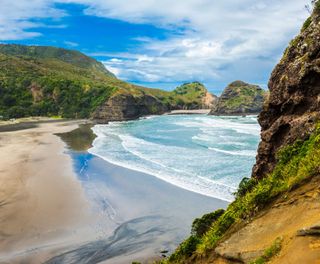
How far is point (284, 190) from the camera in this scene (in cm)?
910

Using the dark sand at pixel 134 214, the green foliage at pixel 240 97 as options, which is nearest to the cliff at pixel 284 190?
the dark sand at pixel 134 214

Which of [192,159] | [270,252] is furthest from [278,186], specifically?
[192,159]

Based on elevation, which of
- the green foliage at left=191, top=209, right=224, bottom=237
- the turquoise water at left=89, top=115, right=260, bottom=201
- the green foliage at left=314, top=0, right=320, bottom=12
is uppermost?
the green foliage at left=314, top=0, right=320, bottom=12

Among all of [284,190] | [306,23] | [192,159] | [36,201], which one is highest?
[306,23]

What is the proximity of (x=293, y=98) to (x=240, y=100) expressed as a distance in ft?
480

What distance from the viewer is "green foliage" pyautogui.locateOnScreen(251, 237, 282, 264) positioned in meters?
6.99

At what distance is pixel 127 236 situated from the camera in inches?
826

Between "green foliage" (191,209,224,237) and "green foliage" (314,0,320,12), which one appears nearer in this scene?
"green foliage" (191,209,224,237)

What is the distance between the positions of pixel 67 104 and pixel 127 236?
125 metres

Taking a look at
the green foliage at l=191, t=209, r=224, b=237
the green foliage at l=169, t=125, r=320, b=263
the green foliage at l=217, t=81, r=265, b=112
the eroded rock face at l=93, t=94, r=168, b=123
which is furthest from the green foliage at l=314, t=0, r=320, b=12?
the green foliage at l=217, t=81, r=265, b=112

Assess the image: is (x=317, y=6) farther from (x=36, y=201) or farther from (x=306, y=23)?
(x=36, y=201)

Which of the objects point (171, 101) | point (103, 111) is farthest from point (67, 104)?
point (171, 101)

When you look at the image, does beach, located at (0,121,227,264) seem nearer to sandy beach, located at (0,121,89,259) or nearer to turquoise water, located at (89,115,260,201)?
sandy beach, located at (0,121,89,259)

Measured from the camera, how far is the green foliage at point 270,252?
275 inches
